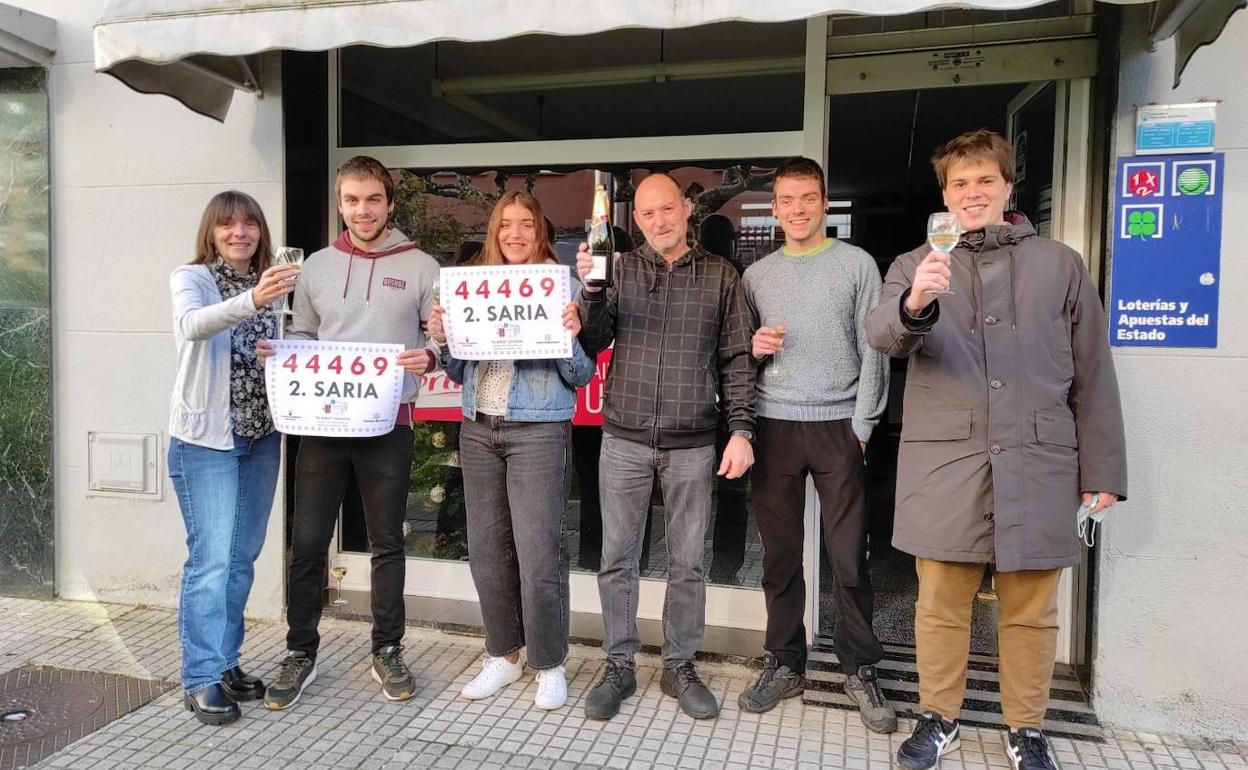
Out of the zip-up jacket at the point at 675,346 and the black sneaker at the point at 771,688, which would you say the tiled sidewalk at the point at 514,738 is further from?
the zip-up jacket at the point at 675,346

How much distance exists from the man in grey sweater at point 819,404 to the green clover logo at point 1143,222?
96 centimetres

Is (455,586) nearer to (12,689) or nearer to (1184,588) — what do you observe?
(12,689)

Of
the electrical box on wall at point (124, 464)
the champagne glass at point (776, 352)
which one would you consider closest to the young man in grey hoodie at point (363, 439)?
the champagne glass at point (776, 352)

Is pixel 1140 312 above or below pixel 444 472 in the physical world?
above

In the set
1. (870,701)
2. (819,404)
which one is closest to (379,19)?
(819,404)

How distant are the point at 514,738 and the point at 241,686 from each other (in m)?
1.19

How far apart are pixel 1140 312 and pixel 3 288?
5.41 meters

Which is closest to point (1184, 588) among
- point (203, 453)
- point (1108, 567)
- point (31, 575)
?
point (1108, 567)

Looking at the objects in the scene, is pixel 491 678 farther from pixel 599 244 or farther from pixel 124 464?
pixel 124 464

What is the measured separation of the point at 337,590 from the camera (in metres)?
4.58

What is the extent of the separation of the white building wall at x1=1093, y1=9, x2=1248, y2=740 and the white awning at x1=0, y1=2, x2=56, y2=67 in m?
4.91

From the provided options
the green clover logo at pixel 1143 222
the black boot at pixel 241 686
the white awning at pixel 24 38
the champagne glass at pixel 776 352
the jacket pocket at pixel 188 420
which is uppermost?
the white awning at pixel 24 38

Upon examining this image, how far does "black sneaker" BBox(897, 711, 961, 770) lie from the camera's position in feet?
9.92

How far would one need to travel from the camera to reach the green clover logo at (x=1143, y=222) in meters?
3.26
